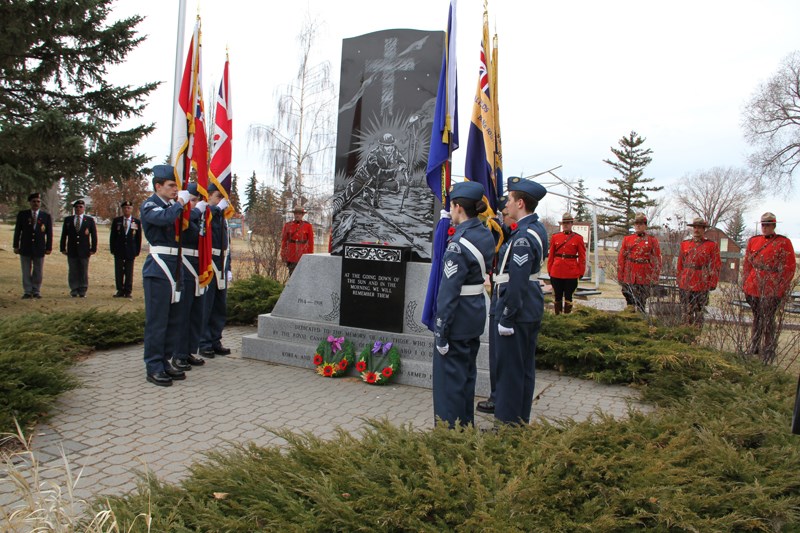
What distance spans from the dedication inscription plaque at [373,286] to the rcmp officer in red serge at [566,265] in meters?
4.47

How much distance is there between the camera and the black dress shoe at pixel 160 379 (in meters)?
5.66

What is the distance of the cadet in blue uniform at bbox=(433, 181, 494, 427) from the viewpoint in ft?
13.3

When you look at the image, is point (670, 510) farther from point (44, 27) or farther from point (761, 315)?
point (44, 27)

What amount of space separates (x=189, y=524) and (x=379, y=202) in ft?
15.8

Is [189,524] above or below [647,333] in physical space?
below

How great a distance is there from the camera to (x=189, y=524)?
2.56 meters

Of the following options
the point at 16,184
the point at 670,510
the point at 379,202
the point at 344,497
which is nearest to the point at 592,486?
the point at 670,510

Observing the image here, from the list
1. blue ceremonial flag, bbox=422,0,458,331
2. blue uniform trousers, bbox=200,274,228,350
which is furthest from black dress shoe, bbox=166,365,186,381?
blue ceremonial flag, bbox=422,0,458,331

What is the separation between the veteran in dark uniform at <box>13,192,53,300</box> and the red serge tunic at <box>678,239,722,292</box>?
11.1 m

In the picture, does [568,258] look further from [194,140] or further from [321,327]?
[194,140]

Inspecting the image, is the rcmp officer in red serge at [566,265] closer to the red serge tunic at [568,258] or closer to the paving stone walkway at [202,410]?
the red serge tunic at [568,258]

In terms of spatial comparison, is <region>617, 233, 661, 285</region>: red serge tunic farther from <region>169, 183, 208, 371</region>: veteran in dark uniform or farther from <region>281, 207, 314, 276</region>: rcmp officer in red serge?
<region>169, 183, 208, 371</region>: veteran in dark uniform

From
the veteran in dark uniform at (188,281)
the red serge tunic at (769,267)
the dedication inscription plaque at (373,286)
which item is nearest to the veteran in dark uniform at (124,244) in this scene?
the veteran in dark uniform at (188,281)

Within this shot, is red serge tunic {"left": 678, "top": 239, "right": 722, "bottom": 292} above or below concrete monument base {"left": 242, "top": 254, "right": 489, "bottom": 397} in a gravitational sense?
above
